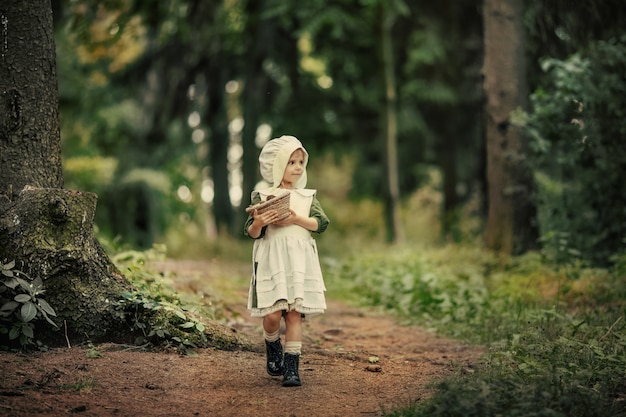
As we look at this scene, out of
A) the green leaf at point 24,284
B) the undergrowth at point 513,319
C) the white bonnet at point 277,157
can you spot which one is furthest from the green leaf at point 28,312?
the undergrowth at point 513,319

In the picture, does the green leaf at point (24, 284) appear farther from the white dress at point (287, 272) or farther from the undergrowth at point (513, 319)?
the undergrowth at point (513, 319)

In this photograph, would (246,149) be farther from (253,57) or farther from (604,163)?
(604,163)

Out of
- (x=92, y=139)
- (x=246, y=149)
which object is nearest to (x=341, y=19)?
(x=246, y=149)

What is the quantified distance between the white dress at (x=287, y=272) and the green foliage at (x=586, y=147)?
19.0ft

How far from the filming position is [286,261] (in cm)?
579

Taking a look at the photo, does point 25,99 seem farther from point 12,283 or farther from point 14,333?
point 14,333

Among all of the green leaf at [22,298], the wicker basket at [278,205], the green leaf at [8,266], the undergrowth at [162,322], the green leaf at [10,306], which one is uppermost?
the wicker basket at [278,205]

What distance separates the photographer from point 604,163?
36.5 feet

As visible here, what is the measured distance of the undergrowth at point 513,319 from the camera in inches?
184

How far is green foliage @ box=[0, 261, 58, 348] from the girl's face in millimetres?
2016

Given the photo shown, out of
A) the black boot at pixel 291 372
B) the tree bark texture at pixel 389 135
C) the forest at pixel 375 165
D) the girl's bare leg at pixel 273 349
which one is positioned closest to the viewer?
the black boot at pixel 291 372

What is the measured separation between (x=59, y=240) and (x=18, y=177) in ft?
2.62

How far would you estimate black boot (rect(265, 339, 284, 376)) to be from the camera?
19.5ft

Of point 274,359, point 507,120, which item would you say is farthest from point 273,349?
point 507,120
